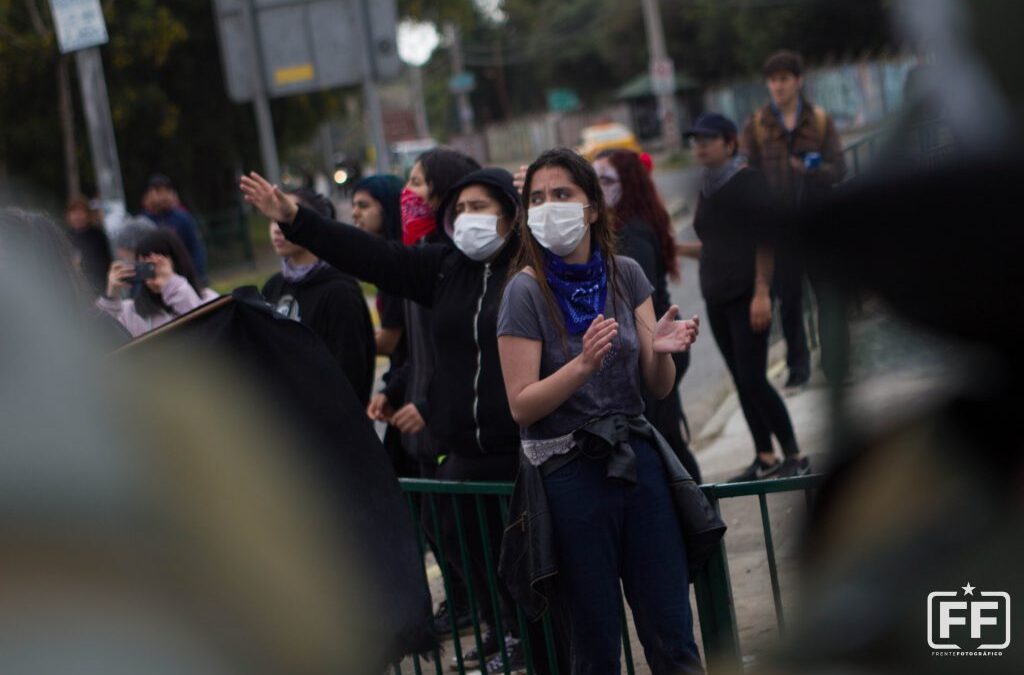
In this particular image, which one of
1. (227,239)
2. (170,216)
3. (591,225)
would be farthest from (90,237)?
(227,239)

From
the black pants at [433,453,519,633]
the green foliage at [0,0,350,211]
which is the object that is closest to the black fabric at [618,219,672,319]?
the black pants at [433,453,519,633]

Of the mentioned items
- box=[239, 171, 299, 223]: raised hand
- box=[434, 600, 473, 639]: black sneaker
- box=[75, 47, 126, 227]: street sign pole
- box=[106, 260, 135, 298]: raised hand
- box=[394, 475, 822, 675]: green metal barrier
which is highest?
box=[75, 47, 126, 227]: street sign pole

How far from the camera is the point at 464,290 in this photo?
4.33 meters

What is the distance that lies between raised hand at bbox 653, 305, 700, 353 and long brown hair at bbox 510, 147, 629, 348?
8.4 inches

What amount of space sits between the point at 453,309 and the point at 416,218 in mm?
688

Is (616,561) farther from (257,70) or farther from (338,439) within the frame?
(257,70)

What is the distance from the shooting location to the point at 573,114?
65.4 metres

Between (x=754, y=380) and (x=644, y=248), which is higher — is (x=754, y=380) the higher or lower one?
the lower one

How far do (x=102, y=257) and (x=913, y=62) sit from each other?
12.6 meters

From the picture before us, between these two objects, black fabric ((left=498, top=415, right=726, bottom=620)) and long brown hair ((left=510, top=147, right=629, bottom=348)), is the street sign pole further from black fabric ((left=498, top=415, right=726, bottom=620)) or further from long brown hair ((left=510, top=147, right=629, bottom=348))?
black fabric ((left=498, top=415, right=726, bottom=620))

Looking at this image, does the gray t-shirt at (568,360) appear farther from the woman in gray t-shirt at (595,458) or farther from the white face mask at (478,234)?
the white face mask at (478,234)

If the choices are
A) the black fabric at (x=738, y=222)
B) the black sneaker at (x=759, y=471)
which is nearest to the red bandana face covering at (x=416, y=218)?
the black sneaker at (x=759, y=471)

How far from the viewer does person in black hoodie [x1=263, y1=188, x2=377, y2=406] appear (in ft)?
16.8

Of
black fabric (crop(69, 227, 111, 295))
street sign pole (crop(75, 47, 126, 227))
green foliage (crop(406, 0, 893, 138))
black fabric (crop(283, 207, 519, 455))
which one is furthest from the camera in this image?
green foliage (crop(406, 0, 893, 138))
